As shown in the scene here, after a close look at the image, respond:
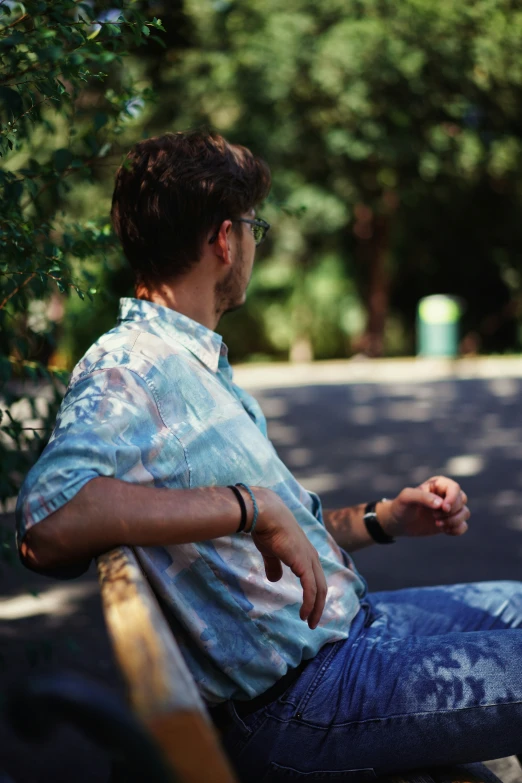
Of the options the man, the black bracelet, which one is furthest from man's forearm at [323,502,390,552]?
the black bracelet

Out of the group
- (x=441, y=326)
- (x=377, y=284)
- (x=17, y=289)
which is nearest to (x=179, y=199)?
(x=17, y=289)

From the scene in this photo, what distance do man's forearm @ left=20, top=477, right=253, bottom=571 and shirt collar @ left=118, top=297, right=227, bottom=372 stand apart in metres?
0.44

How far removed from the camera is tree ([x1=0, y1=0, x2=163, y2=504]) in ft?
5.60

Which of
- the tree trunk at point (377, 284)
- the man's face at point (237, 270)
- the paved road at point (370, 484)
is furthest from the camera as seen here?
the tree trunk at point (377, 284)

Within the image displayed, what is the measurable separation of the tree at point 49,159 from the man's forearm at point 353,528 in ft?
2.53

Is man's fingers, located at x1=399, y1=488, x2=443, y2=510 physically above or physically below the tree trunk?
above

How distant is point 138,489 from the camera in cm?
147

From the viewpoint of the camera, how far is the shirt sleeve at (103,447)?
1.43m

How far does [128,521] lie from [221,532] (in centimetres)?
16

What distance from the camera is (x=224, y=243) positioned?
6.29 feet

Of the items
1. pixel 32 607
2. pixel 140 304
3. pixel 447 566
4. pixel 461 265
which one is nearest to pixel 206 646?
pixel 140 304

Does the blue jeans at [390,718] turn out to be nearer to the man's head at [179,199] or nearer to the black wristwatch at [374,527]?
the black wristwatch at [374,527]

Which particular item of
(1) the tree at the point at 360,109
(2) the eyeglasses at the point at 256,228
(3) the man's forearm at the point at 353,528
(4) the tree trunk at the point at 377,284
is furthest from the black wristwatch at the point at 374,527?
(4) the tree trunk at the point at 377,284

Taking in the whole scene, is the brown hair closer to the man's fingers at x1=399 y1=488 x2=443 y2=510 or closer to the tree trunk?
the man's fingers at x1=399 y1=488 x2=443 y2=510
